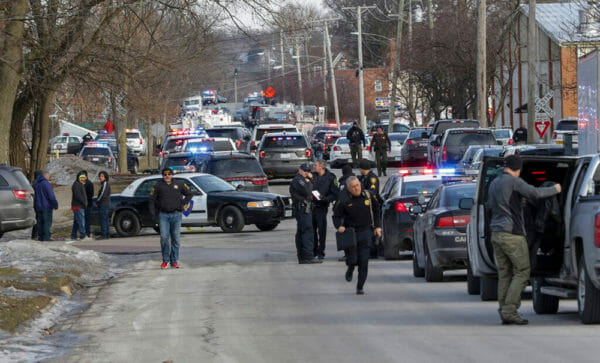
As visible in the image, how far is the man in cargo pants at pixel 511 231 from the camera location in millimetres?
11625

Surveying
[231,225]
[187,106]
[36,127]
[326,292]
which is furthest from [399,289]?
[187,106]

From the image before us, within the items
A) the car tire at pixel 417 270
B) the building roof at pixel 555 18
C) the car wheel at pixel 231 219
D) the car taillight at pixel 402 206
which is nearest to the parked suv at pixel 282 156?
the car wheel at pixel 231 219

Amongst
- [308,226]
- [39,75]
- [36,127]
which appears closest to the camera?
[308,226]

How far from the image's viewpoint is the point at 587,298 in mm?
11211

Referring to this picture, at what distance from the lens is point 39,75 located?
30078mm

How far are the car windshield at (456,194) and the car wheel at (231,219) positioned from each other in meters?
10.9

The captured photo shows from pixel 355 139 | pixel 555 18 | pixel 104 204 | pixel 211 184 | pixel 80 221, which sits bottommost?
pixel 80 221

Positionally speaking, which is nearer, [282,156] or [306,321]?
[306,321]

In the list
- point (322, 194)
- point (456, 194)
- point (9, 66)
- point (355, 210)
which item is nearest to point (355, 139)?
point (9, 66)

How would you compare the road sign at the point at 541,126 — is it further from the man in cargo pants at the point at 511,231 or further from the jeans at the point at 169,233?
the man in cargo pants at the point at 511,231

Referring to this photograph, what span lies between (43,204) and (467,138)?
15.5 metres

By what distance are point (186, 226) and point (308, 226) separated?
810 centimetres

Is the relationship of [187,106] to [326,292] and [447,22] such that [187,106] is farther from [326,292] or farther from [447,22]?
[326,292]

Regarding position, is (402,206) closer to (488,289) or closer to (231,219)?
(488,289)
